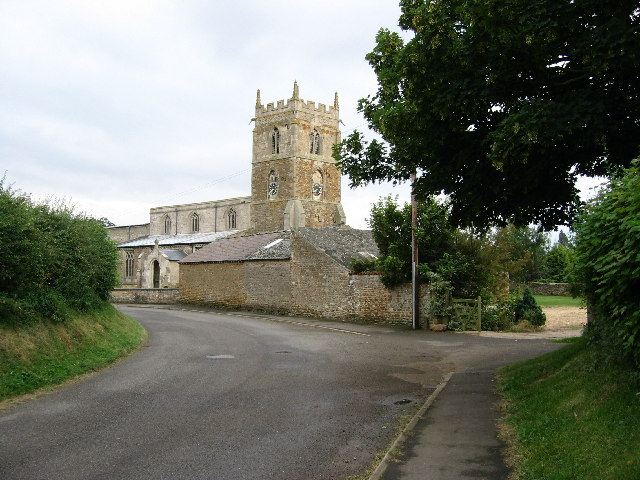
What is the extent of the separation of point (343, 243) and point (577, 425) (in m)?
26.9

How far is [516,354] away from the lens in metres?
15.3

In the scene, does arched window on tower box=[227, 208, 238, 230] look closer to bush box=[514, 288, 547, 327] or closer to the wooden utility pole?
the wooden utility pole

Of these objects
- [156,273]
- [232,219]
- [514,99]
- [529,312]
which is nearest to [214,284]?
[529,312]

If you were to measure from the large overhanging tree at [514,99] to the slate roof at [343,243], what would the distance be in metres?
16.4

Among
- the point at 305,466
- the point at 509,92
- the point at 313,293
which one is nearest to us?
the point at 305,466

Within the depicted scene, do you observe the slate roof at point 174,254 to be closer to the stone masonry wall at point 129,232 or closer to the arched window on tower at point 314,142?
the arched window on tower at point 314,142

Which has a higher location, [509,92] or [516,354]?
[509,92]

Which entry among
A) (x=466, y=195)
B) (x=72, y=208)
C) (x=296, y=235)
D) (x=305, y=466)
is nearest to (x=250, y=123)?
(x=296, y=235)

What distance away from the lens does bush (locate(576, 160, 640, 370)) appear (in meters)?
5.42

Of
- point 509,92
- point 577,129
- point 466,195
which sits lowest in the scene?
point 466,195

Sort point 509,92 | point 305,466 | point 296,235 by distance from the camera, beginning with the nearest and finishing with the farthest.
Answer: point 305,466
point 509,92
point 296,235

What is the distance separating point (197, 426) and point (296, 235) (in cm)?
2311

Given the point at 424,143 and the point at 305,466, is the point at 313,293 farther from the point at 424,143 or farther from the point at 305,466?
the point at 305,466

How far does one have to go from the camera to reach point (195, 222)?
79438mm
